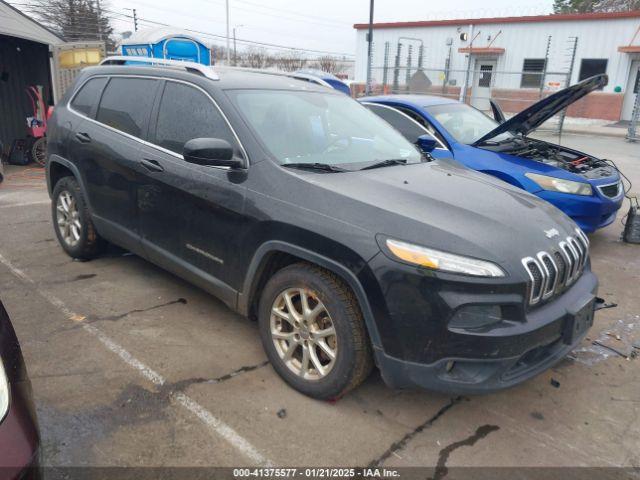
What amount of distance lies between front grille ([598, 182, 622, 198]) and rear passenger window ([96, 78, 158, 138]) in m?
4.55

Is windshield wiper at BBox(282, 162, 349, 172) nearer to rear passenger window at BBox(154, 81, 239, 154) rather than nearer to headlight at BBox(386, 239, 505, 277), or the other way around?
rear passenger window at BBox(154, 81, 239, 154)

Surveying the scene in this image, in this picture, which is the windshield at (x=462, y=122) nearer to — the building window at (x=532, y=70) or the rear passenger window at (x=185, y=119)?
the rear passenger window at (x=185, y=119)

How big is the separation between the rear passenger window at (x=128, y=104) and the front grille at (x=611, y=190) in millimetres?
4552

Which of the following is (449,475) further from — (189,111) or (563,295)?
(189,111)

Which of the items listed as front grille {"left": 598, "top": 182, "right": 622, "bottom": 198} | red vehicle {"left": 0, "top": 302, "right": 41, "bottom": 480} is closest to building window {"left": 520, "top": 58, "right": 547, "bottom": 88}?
front grille {"left": 598, "top": 182, "right": 622, "bottom": 198}

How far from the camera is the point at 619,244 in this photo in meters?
6.15

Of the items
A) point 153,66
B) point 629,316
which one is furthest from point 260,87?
point 629,316

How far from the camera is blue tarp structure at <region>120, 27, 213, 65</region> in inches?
452

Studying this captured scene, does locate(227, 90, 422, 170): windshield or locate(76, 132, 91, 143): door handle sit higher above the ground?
locate(227, 90, 422, 170): windshield

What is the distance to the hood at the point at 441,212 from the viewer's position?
2.47 metres

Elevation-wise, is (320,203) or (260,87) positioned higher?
(260,87)

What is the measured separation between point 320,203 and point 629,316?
306 cm

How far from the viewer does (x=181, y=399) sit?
2.88 m

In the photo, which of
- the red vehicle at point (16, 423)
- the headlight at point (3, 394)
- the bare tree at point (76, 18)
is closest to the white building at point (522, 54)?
the red vehicle at point (16, 423)
